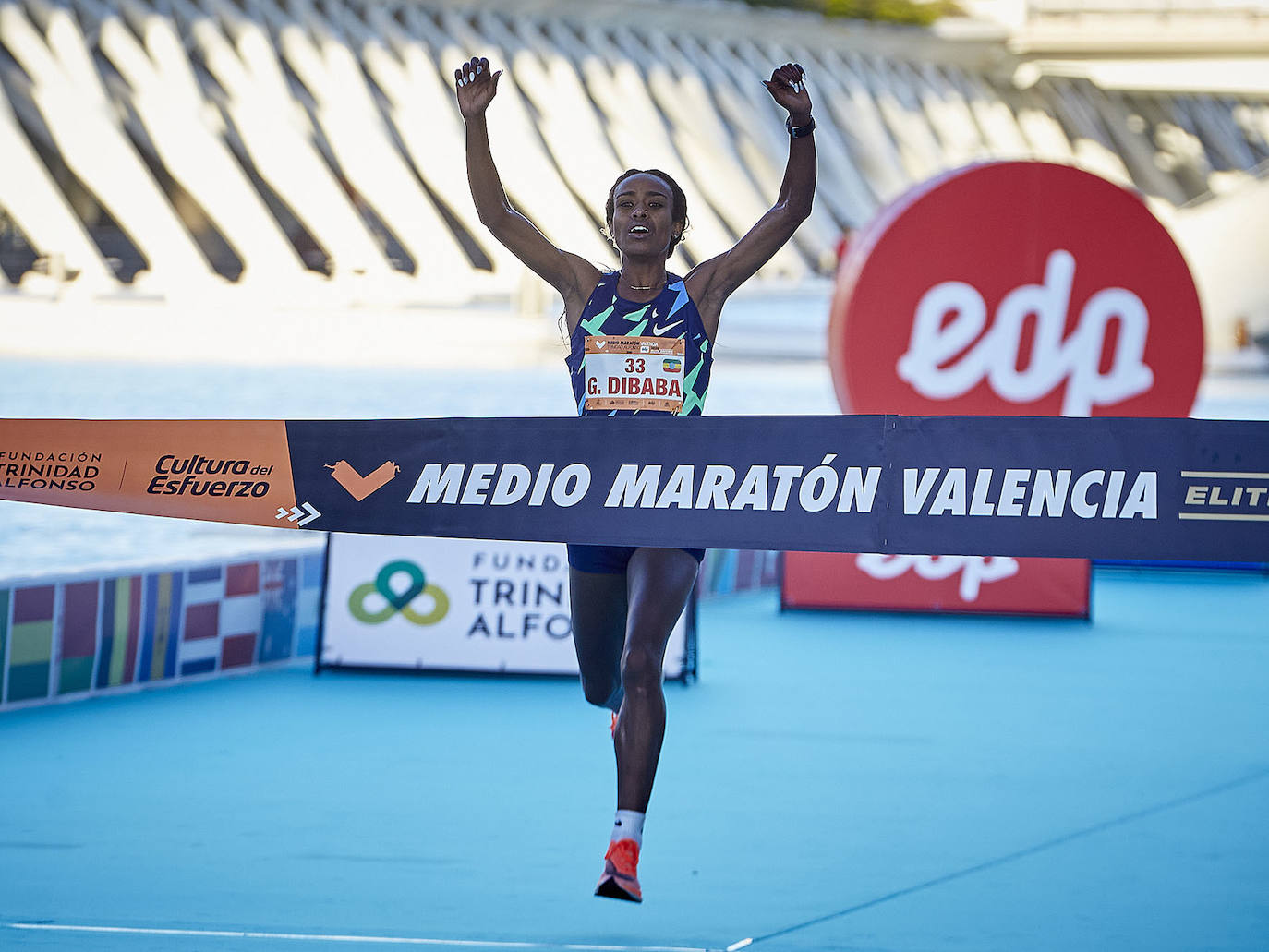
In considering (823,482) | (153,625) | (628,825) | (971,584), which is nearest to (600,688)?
(628,825)

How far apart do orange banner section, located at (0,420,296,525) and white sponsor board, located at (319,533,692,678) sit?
118 inches

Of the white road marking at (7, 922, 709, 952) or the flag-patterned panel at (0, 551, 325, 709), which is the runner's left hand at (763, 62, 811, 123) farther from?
the flag-patterned panel at (0, 551, 325, 709)

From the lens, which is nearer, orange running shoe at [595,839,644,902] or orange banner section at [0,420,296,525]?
orange running shoe at [595,839,644,902]

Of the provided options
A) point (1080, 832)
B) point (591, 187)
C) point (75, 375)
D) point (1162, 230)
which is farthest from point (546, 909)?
point (591, 187)

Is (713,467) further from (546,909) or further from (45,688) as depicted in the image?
(45,688)

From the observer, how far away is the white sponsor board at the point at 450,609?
23.4ft

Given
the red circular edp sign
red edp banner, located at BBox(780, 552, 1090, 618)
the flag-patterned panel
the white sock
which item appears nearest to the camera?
the white sock

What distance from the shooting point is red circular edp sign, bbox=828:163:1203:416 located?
27.8ft

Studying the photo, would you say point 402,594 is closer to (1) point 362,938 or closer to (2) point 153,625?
(2) point 153,625

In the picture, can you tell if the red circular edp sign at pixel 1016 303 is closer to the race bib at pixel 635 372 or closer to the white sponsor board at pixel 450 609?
the white sponsor board at pixel 450 609

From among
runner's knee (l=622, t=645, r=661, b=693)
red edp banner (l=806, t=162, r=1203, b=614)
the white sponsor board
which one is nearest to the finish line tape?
runner's knee (l=622, t=645, r=661, b=693)

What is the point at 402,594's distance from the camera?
723cm

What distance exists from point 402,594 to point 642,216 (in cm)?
365

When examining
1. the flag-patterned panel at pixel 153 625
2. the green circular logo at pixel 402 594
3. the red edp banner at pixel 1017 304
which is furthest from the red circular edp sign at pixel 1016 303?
the flag-patterned panel at pixel 153 625
